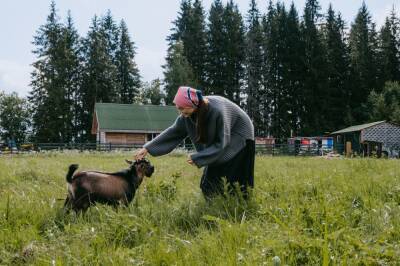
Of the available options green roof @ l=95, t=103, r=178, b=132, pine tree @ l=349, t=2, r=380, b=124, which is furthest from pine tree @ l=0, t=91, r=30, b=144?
pine tree @ l=349, t=2, r=380, b=124

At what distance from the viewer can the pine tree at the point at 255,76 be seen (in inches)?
2256

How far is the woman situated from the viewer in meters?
4.73

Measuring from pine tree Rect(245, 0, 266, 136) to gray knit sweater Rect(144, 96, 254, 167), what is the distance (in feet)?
170

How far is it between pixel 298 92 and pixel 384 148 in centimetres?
1874

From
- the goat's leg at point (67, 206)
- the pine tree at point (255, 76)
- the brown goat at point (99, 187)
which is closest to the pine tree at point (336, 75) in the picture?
the pine tree at point (255, 76)

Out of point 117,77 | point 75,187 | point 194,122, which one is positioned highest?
point 117,77

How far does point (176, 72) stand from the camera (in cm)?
5575

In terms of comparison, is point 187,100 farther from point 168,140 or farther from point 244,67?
point 244,67

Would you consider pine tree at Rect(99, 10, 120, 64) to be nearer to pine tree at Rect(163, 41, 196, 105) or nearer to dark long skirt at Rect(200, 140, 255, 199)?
pine tree at Rect(163, 41, 196, 105)

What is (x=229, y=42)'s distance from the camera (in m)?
61.2

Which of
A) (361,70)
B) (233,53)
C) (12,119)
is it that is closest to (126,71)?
(233,53)

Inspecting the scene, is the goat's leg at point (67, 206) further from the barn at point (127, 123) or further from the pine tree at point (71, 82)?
the pine tree at point (71, 82)

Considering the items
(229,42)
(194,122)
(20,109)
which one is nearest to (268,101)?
(229,42)

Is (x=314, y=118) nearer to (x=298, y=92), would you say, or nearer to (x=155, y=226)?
(x=298, y=92)
